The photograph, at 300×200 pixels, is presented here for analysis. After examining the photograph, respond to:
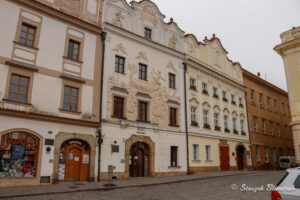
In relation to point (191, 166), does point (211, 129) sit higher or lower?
higher

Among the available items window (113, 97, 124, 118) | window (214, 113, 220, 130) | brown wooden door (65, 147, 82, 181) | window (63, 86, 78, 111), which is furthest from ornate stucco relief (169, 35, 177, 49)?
brown wooden door (65, 147, 82, 181)

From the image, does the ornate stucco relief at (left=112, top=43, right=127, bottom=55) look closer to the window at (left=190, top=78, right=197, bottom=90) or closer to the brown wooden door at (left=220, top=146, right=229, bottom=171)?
the window at (left=190, top=78, right=197, bottom=90)

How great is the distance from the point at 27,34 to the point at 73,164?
861 centimetres

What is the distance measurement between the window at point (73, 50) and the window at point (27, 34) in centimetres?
244

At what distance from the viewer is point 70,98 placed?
16.7 metres

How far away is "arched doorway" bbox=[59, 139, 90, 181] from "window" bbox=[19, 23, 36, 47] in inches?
261

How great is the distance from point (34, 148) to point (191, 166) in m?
13.6

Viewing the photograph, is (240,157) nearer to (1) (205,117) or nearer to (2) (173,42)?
(1) (205,117)

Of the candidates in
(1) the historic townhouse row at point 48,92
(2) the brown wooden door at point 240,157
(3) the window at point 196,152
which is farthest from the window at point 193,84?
(1) the historic townhouse row at point 48,92

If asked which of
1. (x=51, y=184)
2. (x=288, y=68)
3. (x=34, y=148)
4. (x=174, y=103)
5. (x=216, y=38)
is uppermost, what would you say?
(x=216, y=38)

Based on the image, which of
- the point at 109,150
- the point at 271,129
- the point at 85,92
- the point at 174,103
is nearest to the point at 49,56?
the point at 85,92

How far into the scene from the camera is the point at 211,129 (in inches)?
1041

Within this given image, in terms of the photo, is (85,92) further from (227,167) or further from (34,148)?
(227,167)

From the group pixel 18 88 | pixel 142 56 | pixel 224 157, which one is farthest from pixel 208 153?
pixel 18 88
